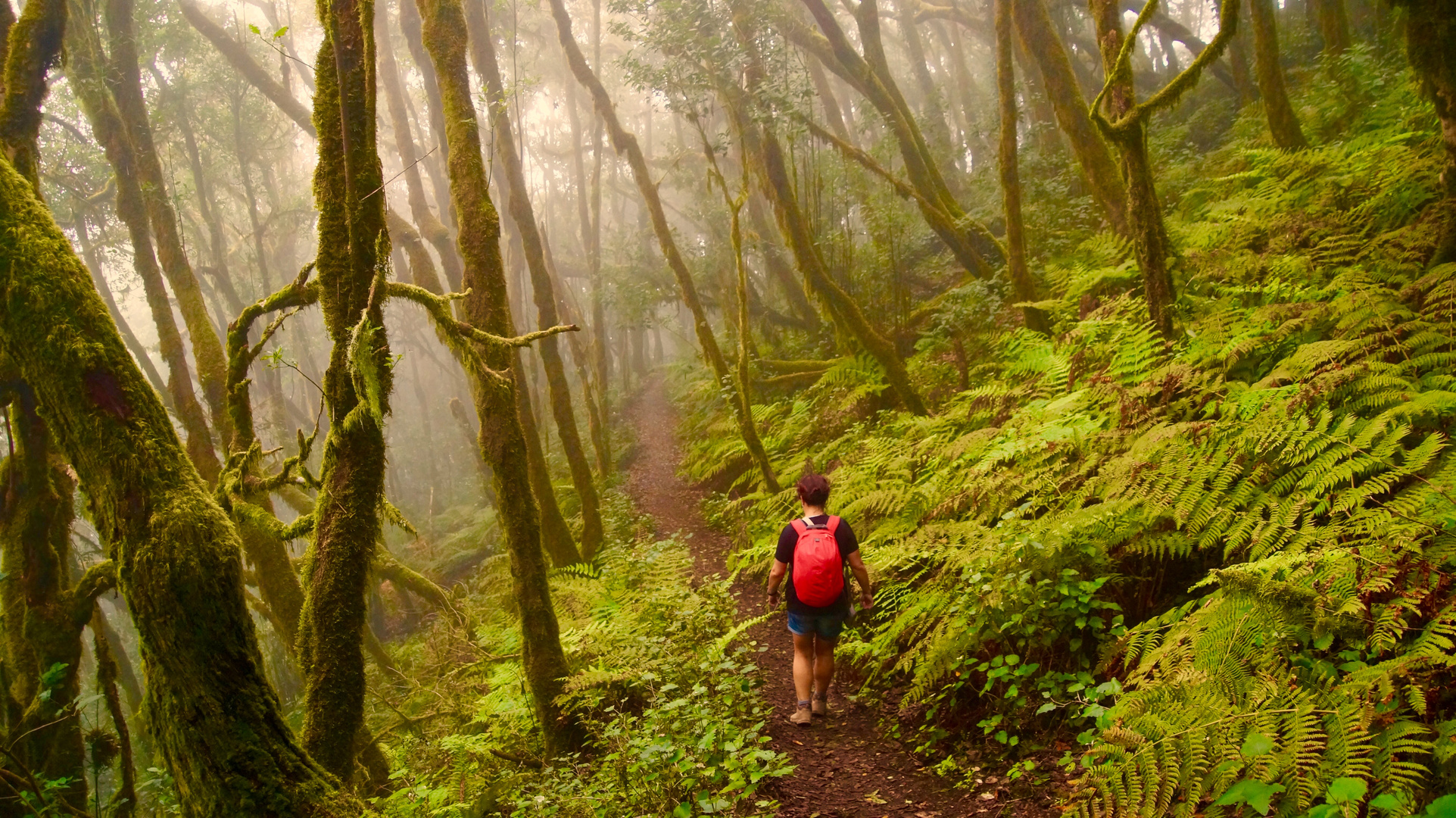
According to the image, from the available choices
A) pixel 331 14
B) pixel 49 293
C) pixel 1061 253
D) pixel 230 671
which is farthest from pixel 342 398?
pixel 1061 253

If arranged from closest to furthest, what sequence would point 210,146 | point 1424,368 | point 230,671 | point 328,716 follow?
point 230,671, point 328,716, point 1424,368, point 210,146

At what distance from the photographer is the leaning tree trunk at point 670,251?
9367 millimetres

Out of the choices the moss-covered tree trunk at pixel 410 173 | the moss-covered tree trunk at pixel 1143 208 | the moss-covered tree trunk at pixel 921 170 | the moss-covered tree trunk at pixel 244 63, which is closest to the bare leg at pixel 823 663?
the moss-covered tree trunk at pixel 1143 208

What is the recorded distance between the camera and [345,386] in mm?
3691

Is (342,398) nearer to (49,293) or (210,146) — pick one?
(49,293)

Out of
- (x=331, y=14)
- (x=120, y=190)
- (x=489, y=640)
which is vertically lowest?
(x=489, y=640)

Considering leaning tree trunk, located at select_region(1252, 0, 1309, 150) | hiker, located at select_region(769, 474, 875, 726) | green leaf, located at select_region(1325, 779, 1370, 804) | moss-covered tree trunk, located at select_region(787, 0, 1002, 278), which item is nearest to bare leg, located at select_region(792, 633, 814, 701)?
hiker, located at select_region(769, 474, 875, 726)

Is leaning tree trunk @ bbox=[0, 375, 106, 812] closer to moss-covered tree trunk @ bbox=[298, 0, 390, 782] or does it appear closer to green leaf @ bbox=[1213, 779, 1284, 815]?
moss-covered tree trunk @ bbox=[298, 0, 390, 782]

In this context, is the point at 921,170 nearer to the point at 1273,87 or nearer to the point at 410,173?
the point at 1273,87

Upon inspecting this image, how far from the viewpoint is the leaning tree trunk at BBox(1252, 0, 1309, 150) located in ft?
29.1

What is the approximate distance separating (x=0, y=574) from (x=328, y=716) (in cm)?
430

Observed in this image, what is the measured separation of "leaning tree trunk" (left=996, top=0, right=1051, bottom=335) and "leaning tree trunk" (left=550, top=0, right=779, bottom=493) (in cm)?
366

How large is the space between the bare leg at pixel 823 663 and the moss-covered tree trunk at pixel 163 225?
21.9ft

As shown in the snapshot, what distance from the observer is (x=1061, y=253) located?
10.8 m
